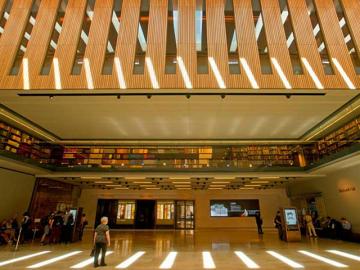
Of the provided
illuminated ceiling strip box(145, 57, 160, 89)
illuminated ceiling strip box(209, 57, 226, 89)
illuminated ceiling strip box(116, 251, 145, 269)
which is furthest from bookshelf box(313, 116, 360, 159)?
illuminated ceiling strip box(116, 251, 145, 269)

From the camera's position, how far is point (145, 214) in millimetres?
17141

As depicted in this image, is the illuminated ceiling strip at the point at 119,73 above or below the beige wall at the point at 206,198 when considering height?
above

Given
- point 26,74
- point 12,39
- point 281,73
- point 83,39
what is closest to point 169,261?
point 281,73

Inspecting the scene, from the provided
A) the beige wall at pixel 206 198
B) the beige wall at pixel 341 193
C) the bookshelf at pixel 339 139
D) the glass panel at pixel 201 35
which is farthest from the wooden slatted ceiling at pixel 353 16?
the beige wall at pixel 206 198

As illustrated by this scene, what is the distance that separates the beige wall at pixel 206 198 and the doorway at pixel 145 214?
0.51 meters

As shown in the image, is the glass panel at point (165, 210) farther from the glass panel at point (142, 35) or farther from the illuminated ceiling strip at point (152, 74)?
the illuminated ceiling strip at point (152, 74)

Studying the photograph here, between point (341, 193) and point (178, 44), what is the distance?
33.7 feet

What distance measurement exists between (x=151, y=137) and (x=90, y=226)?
9410 mm

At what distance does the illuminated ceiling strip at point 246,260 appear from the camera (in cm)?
528

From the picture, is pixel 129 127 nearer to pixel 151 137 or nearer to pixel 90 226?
pixel 151 137

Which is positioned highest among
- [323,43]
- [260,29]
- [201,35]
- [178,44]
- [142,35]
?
[260,29]

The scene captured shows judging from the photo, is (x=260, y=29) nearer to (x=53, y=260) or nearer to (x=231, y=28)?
(x=231, y=28)

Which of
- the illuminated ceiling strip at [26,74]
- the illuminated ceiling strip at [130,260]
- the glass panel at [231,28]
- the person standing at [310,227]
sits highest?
the glass panel at [231,28]

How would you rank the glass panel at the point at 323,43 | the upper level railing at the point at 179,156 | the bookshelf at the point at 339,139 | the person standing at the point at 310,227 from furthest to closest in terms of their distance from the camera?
the upper level railing at the point at 179,156 → the person standing at the point at 310,227 → the bookshelf at the point at 339,139 → the glass panel at the point at 323,43
